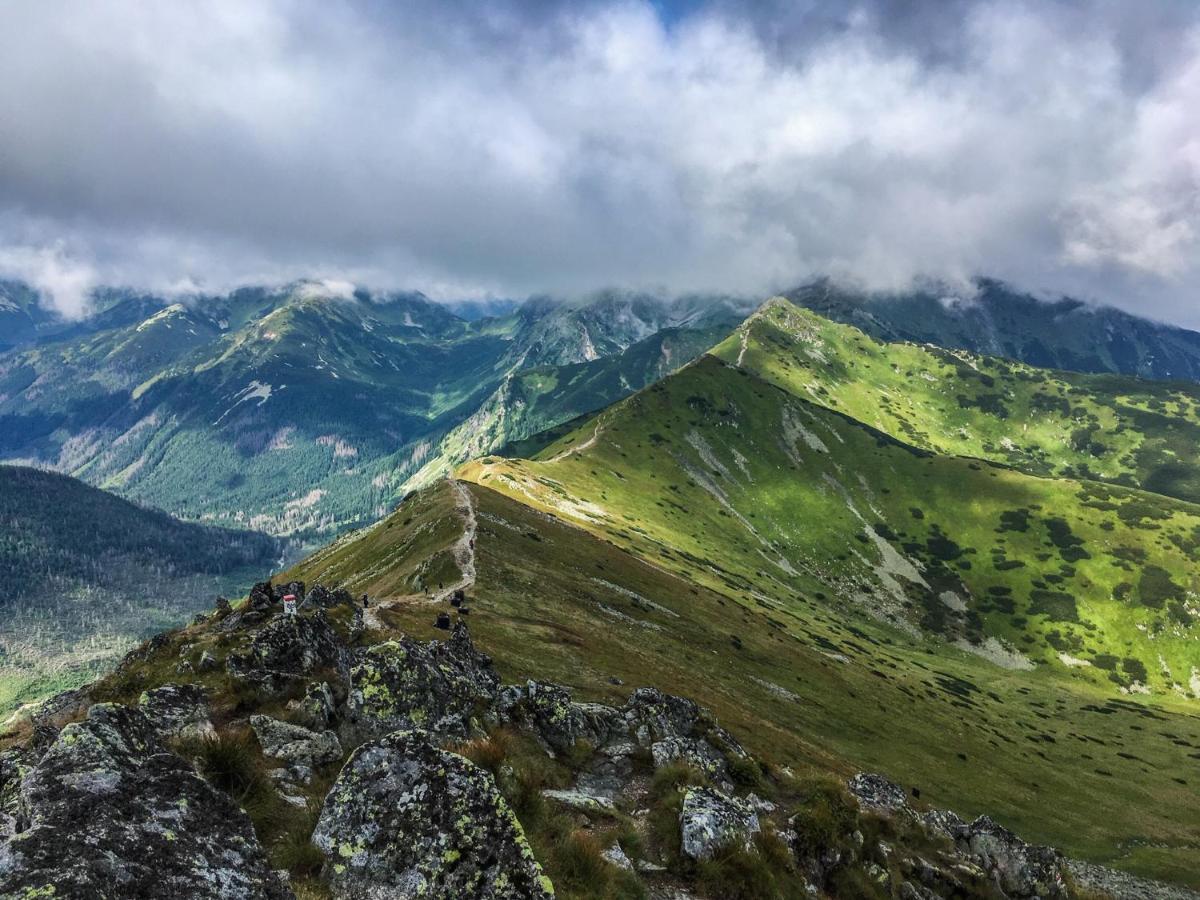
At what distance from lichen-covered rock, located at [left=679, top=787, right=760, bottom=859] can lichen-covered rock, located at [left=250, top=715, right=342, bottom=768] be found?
11.3 meters

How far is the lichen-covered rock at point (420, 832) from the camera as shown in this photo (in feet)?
36.6

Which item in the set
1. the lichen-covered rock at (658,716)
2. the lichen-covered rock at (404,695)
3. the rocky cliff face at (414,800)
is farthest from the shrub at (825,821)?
the lichen-covered rock at (404,695)

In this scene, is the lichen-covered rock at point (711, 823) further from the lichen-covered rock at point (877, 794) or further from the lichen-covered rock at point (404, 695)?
the lichen-covered rock at point (877, 794)

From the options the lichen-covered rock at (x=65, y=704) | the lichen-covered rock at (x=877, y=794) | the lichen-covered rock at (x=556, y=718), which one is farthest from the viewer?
the lichen-covered rock at (x=65, y=704)

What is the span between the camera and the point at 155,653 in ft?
132

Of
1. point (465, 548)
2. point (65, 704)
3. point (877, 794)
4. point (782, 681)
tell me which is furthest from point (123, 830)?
point (782, 681)

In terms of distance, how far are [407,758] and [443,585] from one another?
234ft

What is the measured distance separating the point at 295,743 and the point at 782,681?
88.0 metres

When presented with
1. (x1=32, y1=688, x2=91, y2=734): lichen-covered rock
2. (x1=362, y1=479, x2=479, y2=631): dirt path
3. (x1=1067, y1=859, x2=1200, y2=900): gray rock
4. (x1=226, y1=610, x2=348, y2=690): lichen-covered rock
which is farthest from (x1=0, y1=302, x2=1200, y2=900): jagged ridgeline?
(x1=362, y1=479, x2=479, y2=631): dirt path

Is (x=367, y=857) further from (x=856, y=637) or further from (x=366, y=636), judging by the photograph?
(x=856, y=637)

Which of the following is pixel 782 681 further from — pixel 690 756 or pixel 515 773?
pixel 515 773

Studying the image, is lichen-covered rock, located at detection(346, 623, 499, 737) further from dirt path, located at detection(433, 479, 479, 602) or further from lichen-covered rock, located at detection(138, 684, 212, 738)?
dirt path, located at detection(433, 479, 479, 602)

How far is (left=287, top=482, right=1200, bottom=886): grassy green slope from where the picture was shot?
66.0 meters

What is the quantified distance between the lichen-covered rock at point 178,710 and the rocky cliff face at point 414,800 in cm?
10
